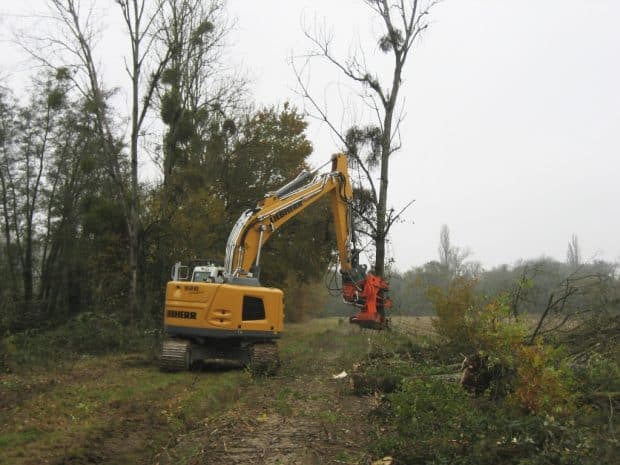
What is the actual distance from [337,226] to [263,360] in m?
5.40

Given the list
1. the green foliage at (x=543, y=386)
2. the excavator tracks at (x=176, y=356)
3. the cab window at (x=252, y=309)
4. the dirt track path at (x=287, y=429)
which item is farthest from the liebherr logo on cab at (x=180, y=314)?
the green foliage at (x=543, y=386)

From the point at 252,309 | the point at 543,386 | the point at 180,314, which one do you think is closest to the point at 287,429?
the point at 543,386

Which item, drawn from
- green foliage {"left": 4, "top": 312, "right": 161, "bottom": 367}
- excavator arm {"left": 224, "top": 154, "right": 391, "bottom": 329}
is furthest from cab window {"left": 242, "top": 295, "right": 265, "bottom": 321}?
green foliage {"left": 4, "top": 312, "right": 161, "bottom": 367}

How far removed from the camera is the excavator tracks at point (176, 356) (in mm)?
13258

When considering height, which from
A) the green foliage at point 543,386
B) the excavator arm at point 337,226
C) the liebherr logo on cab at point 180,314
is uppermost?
the excavator arm at point 337,226

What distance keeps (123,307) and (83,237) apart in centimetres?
301

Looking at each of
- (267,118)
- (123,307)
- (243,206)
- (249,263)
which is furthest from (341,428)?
(267,118)

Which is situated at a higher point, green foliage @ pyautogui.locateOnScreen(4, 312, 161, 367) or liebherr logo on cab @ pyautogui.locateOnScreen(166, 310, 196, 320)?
liebherr logo on cab @ pyautogui.locateOnScreen(166, 310, 196, 320)

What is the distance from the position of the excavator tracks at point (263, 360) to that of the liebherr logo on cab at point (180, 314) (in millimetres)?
1396

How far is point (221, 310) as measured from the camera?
1312cm

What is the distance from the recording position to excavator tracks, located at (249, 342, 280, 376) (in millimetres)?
13141

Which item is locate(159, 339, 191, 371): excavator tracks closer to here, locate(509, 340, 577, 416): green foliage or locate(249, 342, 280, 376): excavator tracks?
locate(249, 342, 280, 376): excavator tracks

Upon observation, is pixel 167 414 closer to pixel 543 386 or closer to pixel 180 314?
pixel 180 314

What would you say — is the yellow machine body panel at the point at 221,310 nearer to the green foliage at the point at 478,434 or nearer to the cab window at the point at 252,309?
the cab window at the point at 252,309
